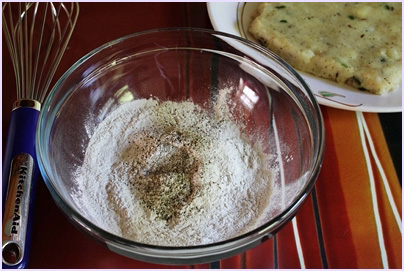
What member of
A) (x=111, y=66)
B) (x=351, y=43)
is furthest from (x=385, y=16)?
(x=111, y=66)

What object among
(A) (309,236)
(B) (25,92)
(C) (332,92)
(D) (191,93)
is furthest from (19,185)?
(C) (332,92)

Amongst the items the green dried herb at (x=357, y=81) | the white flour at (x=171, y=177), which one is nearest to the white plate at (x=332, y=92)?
the green dried herb at (x=357, y=81)

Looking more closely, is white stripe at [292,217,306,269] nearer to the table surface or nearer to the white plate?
the table surface

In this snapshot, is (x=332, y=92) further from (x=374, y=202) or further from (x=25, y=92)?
(x=25, y=92)

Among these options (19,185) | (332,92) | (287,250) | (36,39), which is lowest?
(287,250)

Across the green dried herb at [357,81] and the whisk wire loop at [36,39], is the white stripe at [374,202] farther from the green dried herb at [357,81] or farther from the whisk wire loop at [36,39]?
the whisk wire loop at [36,39]

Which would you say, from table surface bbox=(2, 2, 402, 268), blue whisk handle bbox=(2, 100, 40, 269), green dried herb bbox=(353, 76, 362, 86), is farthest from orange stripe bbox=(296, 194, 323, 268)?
blue whisk handle bbox=(2, 100, 40, 269)

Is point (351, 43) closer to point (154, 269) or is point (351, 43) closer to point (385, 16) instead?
point (385, 16)
